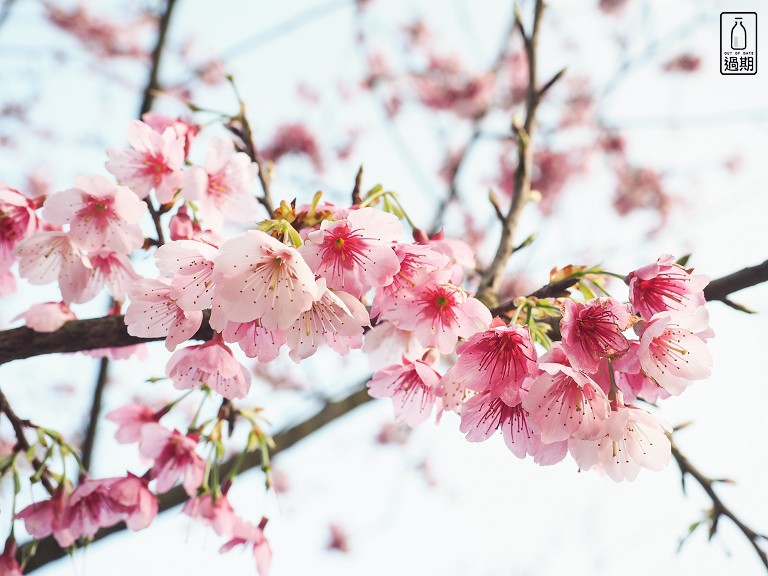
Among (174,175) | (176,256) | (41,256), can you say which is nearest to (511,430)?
(176,256)

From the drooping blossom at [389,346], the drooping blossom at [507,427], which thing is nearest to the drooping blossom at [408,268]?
the drooping blossom at [389,346]

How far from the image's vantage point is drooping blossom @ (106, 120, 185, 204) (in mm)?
1546

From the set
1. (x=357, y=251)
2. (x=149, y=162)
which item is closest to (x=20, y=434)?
(x=149, y=162)

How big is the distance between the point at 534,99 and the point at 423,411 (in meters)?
1.44

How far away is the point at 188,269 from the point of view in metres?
1.19

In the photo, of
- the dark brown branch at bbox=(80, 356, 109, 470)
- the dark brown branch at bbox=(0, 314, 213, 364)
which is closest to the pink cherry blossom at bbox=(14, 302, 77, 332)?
the dark brown branch at bbox=(0, 314, 213, 364)

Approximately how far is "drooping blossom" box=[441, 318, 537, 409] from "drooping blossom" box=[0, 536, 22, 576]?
1.40 metres

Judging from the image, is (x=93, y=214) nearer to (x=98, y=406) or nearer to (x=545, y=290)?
(x=545, y=290)

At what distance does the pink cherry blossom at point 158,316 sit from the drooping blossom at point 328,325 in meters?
0.22

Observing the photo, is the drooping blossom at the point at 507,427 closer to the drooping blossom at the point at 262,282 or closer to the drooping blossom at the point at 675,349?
the drooping blossom at the point at 675,349

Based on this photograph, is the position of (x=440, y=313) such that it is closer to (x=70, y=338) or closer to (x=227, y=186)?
(x=227, y=186)

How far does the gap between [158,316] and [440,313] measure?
597 mm

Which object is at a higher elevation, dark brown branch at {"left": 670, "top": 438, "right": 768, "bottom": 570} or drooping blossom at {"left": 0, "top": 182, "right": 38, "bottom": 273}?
drooping blossom at {"left": 0, "top": 182, "right": 38, "bottom": 273}

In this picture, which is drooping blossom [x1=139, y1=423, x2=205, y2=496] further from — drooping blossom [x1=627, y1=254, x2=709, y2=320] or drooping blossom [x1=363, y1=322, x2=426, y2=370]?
drooping blossom [x1=627, y1=254, x2=709, y2=320]
